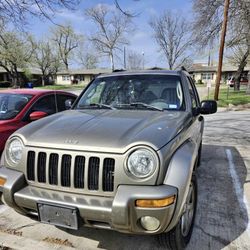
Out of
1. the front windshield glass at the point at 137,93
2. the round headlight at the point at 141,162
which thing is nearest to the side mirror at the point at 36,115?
the front windshield glass at the point at 137,93

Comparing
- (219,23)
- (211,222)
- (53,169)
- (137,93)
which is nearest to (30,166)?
(53,169)

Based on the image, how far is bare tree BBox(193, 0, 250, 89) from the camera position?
17.5m

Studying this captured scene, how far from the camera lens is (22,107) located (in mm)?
4984

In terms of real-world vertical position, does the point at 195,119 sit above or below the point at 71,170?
above

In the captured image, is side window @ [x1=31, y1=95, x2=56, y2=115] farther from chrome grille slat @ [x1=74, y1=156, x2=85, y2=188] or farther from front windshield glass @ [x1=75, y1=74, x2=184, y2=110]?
chrome grille slat @ [x1=74, y1=156, x2=85, y2=188]

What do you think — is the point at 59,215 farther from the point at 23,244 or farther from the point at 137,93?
the point at 137,93

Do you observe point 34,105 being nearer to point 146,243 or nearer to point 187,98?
point 187,98

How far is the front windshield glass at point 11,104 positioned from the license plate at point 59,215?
267 cm

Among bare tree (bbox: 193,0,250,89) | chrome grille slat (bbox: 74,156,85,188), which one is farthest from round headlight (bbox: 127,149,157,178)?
bare tree (bbox: 193,0,250,89)

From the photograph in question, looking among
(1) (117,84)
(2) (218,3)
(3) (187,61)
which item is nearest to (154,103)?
(1) (117,84)

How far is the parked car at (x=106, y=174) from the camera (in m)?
2.29

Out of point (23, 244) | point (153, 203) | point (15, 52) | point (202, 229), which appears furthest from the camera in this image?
point (15, 52)

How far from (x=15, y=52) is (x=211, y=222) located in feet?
154

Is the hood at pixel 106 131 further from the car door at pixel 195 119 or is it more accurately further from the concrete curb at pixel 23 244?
the concrete curb at pixel 23 244
